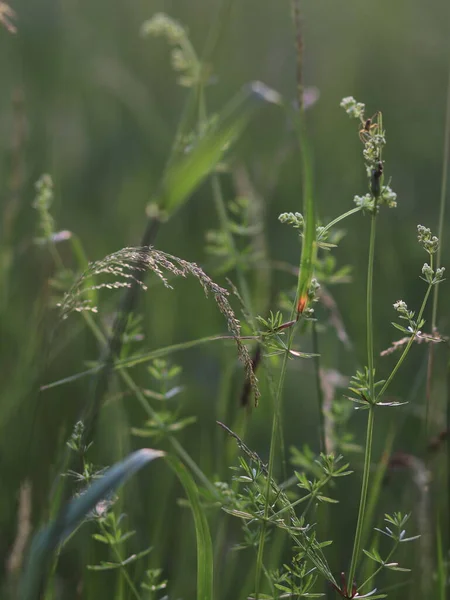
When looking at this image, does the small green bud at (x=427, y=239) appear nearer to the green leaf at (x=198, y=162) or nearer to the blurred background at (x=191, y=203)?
the green leaf at (x=198, y=162)

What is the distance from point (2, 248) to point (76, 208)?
3.22 ft

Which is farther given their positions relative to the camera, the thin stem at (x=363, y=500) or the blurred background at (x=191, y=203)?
the blurred background at (x=191, y=203)

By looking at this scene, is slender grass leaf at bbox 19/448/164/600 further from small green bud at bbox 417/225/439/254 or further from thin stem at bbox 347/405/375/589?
small green bud at bbox 417/225/439/254

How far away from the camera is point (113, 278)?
6.68ft

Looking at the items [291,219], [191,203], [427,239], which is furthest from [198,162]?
[191,203]

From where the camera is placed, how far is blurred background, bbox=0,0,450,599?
1594mm

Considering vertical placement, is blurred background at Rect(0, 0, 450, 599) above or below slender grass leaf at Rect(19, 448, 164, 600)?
above

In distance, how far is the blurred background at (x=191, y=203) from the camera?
62.7 inches

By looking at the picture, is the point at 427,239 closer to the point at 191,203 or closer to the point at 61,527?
the point at 61,527

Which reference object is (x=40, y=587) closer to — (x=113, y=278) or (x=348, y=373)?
(x=113, y=278)

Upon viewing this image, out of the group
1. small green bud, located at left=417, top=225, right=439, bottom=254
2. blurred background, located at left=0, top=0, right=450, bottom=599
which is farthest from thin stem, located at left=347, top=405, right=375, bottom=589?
blurred background, located at left=0, top=0, right=450, bottom=599

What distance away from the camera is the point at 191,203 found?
9.15 feet

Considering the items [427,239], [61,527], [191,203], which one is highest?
[191,203]

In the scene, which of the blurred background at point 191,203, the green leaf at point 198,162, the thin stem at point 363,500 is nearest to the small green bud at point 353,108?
the green leaf at point 198,162
